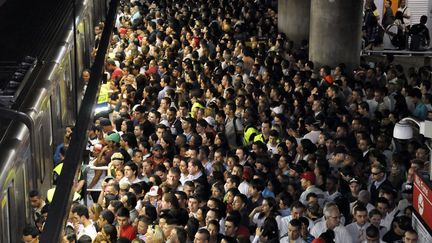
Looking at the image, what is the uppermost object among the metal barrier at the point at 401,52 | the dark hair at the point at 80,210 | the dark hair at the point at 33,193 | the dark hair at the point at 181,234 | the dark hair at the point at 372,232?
the dark hair at the point at 33,193

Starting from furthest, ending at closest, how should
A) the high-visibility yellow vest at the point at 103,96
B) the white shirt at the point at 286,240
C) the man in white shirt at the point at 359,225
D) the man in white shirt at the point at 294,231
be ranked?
1. the high-visibility yellow vest at the point at 103,96
2. the man in white shirt at the point at 359,225
3. the white shirt at the point at 286,240
4. the man in white shirt at the point at 294,231

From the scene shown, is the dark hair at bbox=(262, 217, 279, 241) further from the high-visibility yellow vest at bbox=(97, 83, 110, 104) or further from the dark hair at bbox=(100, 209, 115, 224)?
the high-visibility yellow vest at bbox=(97, 83, 110, 104)

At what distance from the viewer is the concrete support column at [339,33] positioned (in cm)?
2194

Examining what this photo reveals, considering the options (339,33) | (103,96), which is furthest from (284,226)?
(339,33)

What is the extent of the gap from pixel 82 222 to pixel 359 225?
121 inches

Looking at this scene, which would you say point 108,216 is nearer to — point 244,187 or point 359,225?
point 244,187

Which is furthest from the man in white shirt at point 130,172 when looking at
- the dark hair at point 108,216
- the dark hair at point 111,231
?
the dark hair at point 111,231

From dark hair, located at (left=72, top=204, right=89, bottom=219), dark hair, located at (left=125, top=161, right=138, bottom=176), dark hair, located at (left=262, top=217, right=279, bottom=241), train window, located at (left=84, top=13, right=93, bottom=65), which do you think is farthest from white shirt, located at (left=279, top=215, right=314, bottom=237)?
train window, located at (left=84, top=13, right=93, bottom=65)

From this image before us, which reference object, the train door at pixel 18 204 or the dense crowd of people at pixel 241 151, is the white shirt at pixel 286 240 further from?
the train door at pixel 18 204

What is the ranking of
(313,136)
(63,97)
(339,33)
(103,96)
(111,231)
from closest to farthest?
(111,231), (313,136), (63,97), (103,96), (339,33)

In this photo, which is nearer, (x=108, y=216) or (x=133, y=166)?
(x=108, y=216)

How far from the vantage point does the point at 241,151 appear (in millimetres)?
13453

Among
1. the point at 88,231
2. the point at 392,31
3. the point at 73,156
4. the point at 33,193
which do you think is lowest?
the point at 392,31

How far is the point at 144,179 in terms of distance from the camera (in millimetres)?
13156
